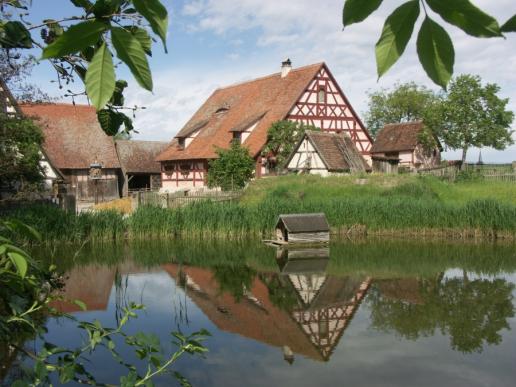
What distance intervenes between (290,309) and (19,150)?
13.1 meters

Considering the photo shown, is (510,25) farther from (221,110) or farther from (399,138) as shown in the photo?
(399,138)

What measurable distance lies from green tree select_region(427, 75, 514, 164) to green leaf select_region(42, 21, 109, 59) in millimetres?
40675

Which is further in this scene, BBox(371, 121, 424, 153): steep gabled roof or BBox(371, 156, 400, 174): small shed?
BBox(371, 121, 424, 153): steep gabled roof

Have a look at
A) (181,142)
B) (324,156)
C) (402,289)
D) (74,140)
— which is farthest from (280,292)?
(181,142)

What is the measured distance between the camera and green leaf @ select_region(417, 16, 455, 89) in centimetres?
95

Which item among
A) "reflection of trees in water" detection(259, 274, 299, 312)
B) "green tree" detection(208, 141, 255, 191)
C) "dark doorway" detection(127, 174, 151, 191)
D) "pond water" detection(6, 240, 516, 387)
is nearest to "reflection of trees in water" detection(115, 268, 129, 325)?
"pond water" detection(6, 240, 516, 387)

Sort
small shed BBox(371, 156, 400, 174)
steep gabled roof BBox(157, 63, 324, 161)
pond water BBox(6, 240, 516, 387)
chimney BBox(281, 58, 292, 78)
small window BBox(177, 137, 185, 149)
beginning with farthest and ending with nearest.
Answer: small window BBox(177, 137, 185, 149), chimney BBox(281, 58, 292, 78), steep gabled roof BBox(157, 63, 324, 161), small shed BBox(371, 156, 400, 174), pond water BBox(6, 240, 516, 387)

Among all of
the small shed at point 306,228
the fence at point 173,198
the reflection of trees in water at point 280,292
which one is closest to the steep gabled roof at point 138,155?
the fence at point 173,198

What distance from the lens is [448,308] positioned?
36.2ft

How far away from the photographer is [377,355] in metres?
8.38

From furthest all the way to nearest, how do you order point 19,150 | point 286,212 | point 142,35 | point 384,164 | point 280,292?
point 384,164 → point 286,212 → point 19,150 → point 280,292 → point 142,35

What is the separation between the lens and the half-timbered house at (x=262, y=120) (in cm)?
3316

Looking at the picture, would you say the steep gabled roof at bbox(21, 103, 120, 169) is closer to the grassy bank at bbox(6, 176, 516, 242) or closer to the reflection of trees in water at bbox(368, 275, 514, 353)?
the grassy bank at bbox(6, 176, 516, 242)

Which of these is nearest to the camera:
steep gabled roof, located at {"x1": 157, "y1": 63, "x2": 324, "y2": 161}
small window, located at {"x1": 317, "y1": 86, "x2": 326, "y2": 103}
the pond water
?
the pond water
